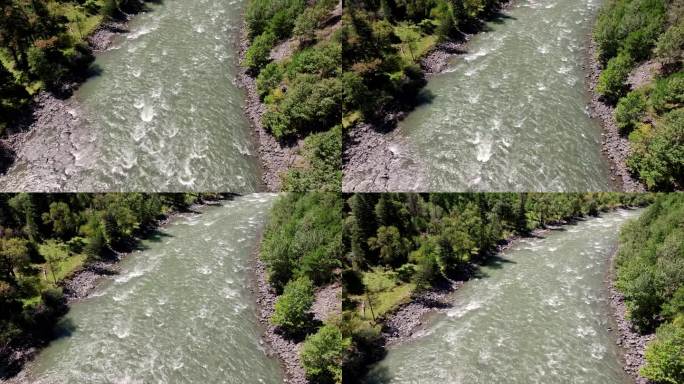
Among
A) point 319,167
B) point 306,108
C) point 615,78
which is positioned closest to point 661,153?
point 615,78

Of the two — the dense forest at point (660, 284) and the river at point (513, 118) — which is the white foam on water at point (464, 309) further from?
the dense forest at point (660, 284)

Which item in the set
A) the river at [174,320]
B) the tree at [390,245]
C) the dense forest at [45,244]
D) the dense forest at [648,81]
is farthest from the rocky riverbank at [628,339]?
the dense forest at [45,244]

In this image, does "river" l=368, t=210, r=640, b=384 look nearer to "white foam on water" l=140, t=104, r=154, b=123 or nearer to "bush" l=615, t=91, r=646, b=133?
"bush" l=615, t=91, r=646, b=133

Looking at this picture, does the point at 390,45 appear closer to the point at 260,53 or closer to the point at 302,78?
the point at 302,78

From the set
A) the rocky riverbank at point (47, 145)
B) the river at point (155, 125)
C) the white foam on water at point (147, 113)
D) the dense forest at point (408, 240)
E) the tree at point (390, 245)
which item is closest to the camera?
the rocky riverbank at point (47, 145)

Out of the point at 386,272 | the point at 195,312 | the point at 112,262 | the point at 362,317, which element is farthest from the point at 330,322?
the point at 112,262
